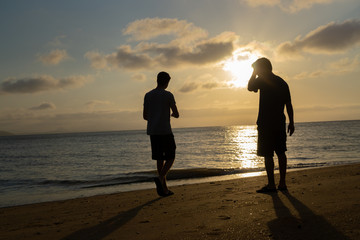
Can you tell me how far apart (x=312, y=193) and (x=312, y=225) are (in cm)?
187

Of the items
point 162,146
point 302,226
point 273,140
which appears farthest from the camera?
point 162,146

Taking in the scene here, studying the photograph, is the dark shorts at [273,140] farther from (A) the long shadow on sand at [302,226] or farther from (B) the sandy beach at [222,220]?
(A) the long shadow on sand at [302,226]

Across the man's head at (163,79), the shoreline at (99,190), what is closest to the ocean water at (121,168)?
the shoreline at (99,190)

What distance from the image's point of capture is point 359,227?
9.14 ft

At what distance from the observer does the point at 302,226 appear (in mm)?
2934

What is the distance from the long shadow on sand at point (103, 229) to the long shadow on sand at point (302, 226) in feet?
5.82

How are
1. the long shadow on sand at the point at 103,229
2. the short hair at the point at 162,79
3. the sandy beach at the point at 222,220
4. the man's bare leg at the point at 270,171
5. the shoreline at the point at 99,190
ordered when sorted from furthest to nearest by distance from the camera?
the shoreline at the point at 99,190, the short hair at the point at 162,79, the man's bare leg at the point at 270,171, the long shadow on sand at the point at 103,229, the sandy beach at the point at 222,220

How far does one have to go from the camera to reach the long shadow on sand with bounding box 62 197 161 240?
321 cm

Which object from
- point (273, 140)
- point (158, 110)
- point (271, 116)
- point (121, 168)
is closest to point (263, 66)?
point (271, 116)

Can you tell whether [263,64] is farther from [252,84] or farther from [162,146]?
[162,146]

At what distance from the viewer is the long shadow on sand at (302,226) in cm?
267

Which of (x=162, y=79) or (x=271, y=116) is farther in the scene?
(x=162, y=79)

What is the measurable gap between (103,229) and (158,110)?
244cm

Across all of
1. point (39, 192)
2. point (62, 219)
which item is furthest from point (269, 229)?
point (39, 192)
